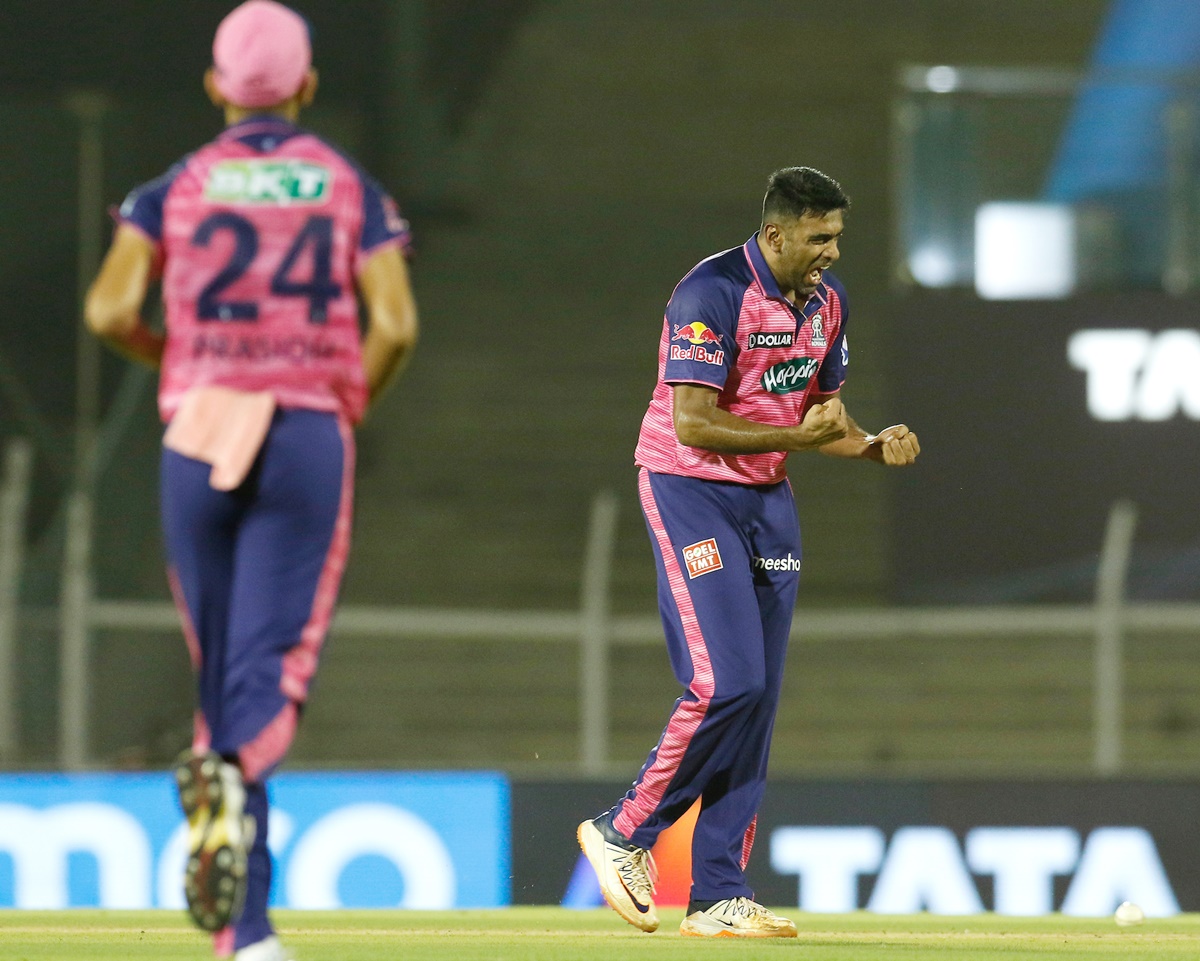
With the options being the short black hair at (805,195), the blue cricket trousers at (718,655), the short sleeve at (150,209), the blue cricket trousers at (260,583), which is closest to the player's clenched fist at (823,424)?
the blue cricket trousers at (718,655)

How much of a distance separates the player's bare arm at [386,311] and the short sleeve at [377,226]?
2cm

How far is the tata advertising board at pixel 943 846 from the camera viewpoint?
25.0 ft

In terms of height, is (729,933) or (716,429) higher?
(716,429)

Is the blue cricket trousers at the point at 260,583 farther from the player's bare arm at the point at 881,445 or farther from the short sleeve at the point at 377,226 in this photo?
the player's bare arm at the point at 881,445

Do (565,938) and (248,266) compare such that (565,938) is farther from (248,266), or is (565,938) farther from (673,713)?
(248,266)

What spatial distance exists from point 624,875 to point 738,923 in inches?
13.1

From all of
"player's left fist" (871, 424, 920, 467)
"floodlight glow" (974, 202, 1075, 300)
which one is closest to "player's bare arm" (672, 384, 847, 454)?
"player's left fist" (871, 424, 920, 467)

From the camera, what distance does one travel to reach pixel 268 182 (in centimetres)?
396

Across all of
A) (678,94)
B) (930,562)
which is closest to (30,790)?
(930,562)

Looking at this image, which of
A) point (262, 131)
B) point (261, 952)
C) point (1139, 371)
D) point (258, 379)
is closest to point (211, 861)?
point (261, 952)

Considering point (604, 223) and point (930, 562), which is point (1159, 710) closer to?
point (930, 562)

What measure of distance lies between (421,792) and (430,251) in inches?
254

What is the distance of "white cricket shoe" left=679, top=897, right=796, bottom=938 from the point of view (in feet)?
17.5

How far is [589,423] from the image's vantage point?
13531mm
